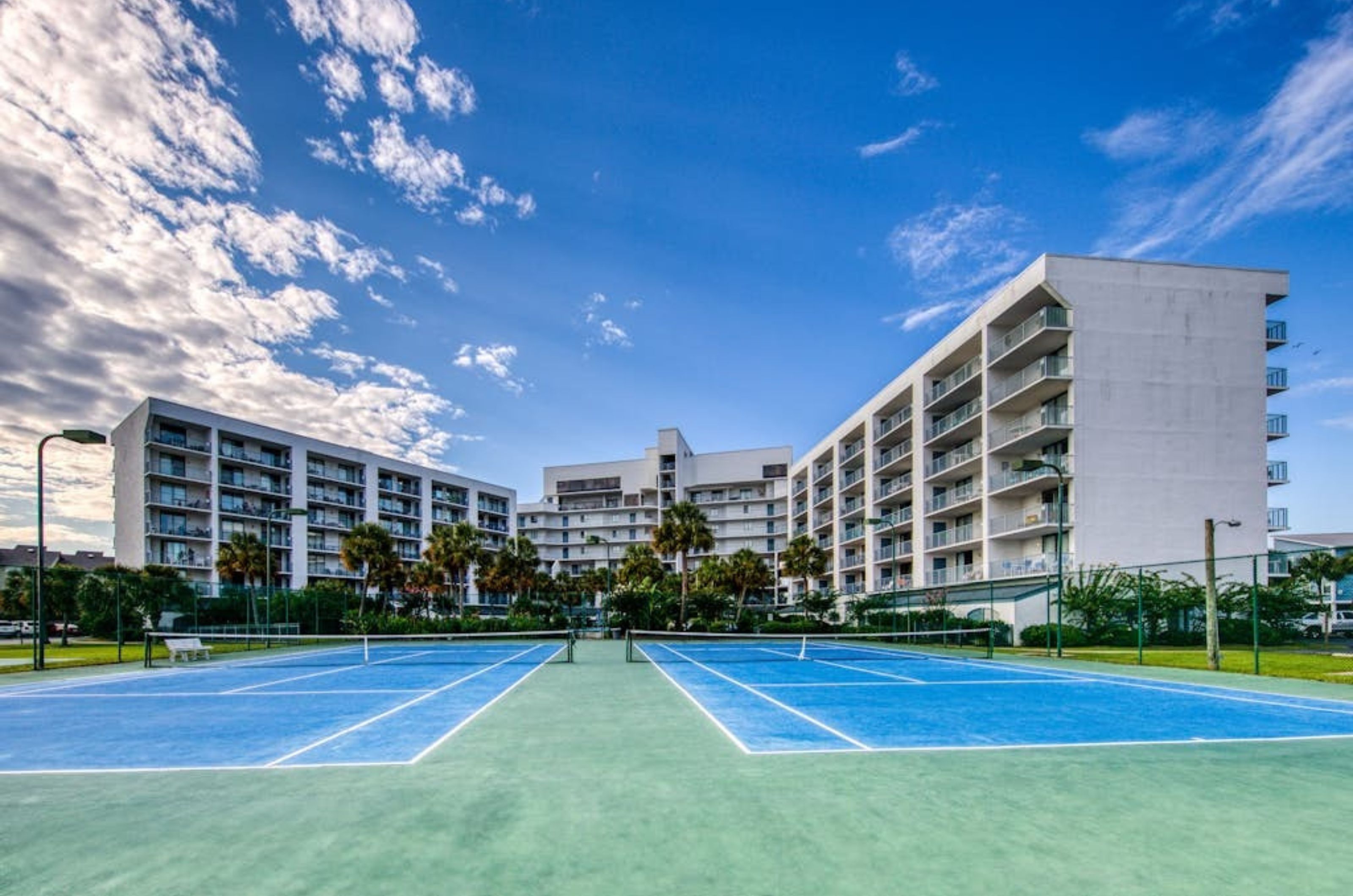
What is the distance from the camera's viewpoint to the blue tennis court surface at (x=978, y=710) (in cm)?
941

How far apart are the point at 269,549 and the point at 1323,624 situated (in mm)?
60227

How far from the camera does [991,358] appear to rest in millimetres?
46500

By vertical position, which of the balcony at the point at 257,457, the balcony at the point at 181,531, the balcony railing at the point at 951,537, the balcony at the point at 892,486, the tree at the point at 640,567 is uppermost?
the balcony at the point at 257,457

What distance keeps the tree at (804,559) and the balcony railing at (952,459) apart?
1463 centimetres

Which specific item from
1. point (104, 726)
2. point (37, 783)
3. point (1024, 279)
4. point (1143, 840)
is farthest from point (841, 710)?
point (1024, 279)

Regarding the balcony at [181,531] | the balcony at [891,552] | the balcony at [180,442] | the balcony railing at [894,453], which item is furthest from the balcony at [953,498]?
the balcony at [180,442]

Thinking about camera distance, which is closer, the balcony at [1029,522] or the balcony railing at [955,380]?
the balcony at [1029,522]

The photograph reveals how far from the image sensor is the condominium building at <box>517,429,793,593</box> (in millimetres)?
105188

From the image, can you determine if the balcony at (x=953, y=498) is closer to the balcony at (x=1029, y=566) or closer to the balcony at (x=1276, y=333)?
the balcony at (x=1029, y=566)

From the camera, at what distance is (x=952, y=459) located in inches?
2040

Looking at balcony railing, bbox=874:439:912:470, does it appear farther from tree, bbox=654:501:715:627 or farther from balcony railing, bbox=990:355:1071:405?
tree, bbox=654:501:715:627

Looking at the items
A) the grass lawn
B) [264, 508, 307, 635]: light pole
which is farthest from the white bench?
the grass lawn

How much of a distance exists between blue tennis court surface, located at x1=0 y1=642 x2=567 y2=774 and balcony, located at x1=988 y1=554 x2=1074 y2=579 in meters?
29.8

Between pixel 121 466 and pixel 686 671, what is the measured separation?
208 ft
